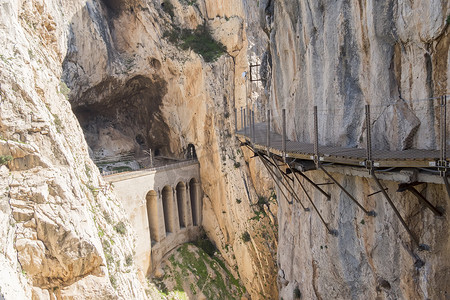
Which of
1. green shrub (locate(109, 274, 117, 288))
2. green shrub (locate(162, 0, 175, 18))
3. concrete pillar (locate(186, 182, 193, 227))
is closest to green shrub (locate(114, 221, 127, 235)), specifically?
green shrub (locate(109, 274, 117, 288))

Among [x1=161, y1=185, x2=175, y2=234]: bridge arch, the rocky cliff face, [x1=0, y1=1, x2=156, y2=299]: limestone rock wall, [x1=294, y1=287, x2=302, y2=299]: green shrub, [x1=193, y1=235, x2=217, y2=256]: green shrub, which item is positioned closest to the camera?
[x1=294, y1=287, x2=302, y2=299]: green shrub

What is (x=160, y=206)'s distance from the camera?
2942 cm

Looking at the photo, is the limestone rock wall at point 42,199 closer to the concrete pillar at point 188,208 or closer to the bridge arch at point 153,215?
the bridge arch at point 153,215

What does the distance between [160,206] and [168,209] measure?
6.79 feet

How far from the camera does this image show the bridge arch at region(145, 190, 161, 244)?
2895 centimetres

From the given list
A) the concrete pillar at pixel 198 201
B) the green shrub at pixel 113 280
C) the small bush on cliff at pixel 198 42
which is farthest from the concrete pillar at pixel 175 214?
the small bush on cliff at pixel 198 42

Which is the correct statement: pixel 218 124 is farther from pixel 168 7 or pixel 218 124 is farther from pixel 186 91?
pixel 168 7

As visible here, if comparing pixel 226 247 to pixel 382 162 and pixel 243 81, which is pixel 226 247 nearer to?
pixel 243 81

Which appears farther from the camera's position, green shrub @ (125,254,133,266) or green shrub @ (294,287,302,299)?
green shrub @ (125,254,133,266)

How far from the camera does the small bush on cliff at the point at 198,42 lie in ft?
111

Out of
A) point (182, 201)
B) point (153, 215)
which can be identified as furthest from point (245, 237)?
point (153, 215)

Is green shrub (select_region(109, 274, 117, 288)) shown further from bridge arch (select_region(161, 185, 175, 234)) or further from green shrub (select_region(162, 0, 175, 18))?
green shrub (select_region(162, 0, 175, 18))

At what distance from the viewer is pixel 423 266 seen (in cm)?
721

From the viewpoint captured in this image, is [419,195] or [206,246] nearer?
[419,195]
